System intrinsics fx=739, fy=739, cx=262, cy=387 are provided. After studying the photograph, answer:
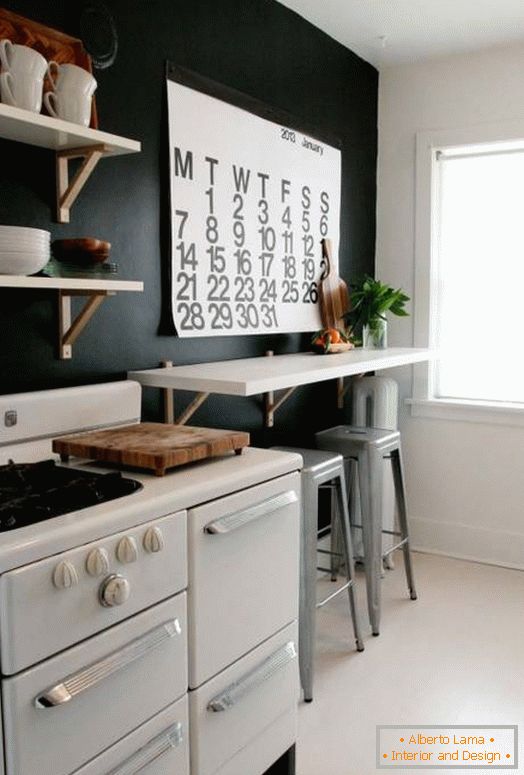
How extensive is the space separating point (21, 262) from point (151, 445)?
50cm

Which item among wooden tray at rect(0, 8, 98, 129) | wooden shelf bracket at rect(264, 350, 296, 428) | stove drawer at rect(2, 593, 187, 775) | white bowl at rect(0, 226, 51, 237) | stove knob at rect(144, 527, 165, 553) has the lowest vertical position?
stove drawer at rect(2, 593, 187, 775)

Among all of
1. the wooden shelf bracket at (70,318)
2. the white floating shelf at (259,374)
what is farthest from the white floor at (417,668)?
the wooden shelf bracket at (70,318)

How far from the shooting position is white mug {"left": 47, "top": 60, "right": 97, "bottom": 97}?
173 cm

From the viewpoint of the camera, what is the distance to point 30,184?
72.8 inches

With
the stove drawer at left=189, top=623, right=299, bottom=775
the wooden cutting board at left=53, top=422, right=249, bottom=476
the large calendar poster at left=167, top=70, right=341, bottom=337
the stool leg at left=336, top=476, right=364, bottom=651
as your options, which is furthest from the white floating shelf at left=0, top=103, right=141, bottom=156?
the stool leg at left=336, top=476, right=364, bottom=651

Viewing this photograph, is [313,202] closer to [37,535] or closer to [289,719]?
[289,719]

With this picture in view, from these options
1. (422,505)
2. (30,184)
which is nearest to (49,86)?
(30,184)

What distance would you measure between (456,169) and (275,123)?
1158mm

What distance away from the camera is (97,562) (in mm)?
1292

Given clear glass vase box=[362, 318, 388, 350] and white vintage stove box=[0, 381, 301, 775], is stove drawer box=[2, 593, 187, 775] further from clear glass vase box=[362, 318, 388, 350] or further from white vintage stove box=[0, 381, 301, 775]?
clear glass vase box=[362, 318, 388, 350]

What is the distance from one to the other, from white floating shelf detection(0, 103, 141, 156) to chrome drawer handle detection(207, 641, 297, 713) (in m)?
1.32

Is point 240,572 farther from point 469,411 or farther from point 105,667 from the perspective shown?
point 469,411

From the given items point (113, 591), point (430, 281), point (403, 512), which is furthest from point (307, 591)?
point (430, 281)

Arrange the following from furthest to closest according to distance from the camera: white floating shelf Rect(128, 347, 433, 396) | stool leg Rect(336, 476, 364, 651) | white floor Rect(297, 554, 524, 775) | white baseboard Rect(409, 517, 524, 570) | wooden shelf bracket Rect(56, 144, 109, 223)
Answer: white baseboard Rect(409, 517, 524, 570) → stool leg Rect(336, 476, 364, 651) → white floor Rect(297, 554, 524, 775) → white floating shelf Rect(128, 347, 433, 396) → wooden shelf bracket Rect(56, 144, 109, 223)
